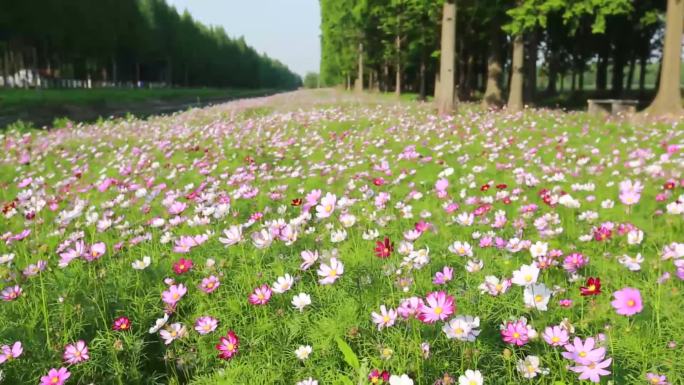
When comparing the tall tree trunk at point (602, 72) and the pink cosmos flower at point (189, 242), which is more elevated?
the tall tree trunk at point (602, 72)

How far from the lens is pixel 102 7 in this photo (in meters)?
43.7

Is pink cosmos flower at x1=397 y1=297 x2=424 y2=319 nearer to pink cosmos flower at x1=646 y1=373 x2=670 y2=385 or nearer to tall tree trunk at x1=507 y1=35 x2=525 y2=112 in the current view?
pink cosmos flower at x1=646 y1=373 x2=670 y2=385

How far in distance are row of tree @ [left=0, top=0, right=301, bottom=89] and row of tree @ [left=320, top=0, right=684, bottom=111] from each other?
68.2 feet

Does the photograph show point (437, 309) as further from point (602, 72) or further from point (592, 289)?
point (602, 72)

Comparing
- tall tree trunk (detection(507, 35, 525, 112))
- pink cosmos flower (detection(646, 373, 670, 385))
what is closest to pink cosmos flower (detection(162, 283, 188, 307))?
pink cosmos flower (detection(646, 373, 670, 385))

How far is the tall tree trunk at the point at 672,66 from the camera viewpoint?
12.7 m

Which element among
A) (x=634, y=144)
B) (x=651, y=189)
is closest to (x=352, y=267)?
(x=651, y=189)

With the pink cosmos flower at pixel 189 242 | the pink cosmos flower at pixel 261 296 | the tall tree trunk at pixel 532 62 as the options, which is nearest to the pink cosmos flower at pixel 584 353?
the pink cosmos flower at pixel 261 296

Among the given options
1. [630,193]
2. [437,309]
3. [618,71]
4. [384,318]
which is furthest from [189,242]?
[618,71]

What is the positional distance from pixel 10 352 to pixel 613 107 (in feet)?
43.3

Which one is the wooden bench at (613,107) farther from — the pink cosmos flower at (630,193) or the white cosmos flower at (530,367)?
the white cosmos flower at (530,367)

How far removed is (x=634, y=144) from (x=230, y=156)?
5.88m

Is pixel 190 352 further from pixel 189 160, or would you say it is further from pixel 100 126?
pixel 100 126

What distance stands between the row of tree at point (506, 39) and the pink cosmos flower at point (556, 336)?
12.2m
